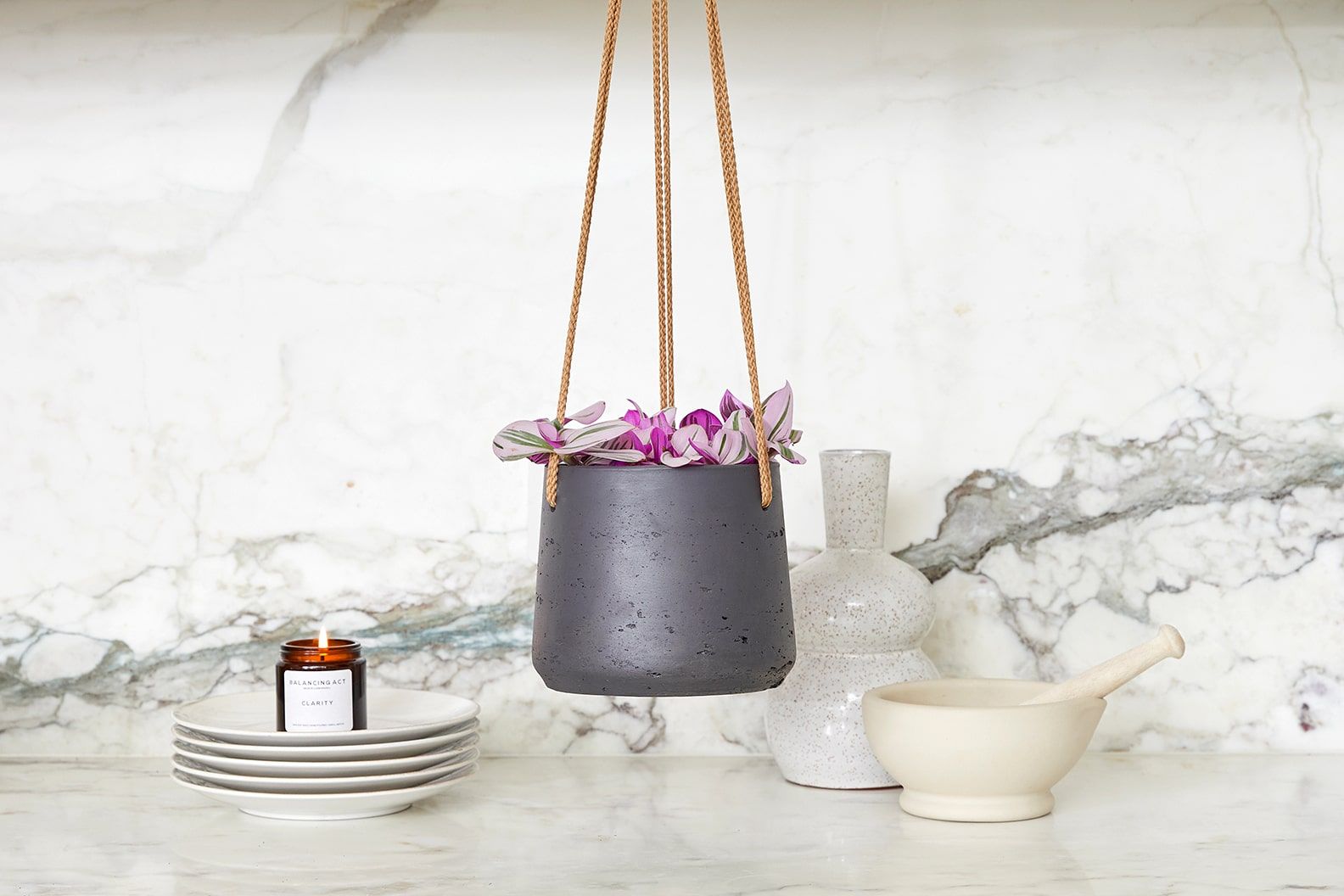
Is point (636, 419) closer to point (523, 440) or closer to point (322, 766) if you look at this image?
point (523, 440)

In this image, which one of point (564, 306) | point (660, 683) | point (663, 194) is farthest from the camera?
point (564, 306)

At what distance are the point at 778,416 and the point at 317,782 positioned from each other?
0.47 m

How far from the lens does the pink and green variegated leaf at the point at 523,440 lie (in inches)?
33.6

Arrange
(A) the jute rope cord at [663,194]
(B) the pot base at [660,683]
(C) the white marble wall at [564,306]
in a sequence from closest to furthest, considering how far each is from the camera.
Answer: (B) the pot base at [660,683], (A) the jute rope cord at [663,194], (C) the white marble wall at [564,306]

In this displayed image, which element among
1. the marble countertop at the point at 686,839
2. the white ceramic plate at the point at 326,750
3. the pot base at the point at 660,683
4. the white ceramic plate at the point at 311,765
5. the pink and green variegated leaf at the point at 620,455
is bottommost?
the marble countertop at the point at 686,839

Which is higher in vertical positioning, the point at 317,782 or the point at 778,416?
the point at 778,416

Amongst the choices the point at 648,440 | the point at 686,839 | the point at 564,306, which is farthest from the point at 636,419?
the point at 564,306

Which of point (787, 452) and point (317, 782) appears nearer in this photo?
point (787, 452)

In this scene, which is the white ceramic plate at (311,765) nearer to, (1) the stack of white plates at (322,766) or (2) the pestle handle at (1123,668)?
(1) the stack of white plates at (322,766)

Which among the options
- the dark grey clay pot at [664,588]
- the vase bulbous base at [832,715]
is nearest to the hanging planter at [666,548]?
the dark grey clay pot at [664,588]

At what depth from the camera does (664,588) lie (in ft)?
2.69

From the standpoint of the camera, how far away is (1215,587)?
127cm

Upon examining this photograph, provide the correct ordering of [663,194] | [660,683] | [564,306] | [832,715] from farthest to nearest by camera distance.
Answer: [564,306] < [832,715] < [663,194] < [660,683]

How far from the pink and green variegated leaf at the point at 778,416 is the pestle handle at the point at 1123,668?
0.35 meters
